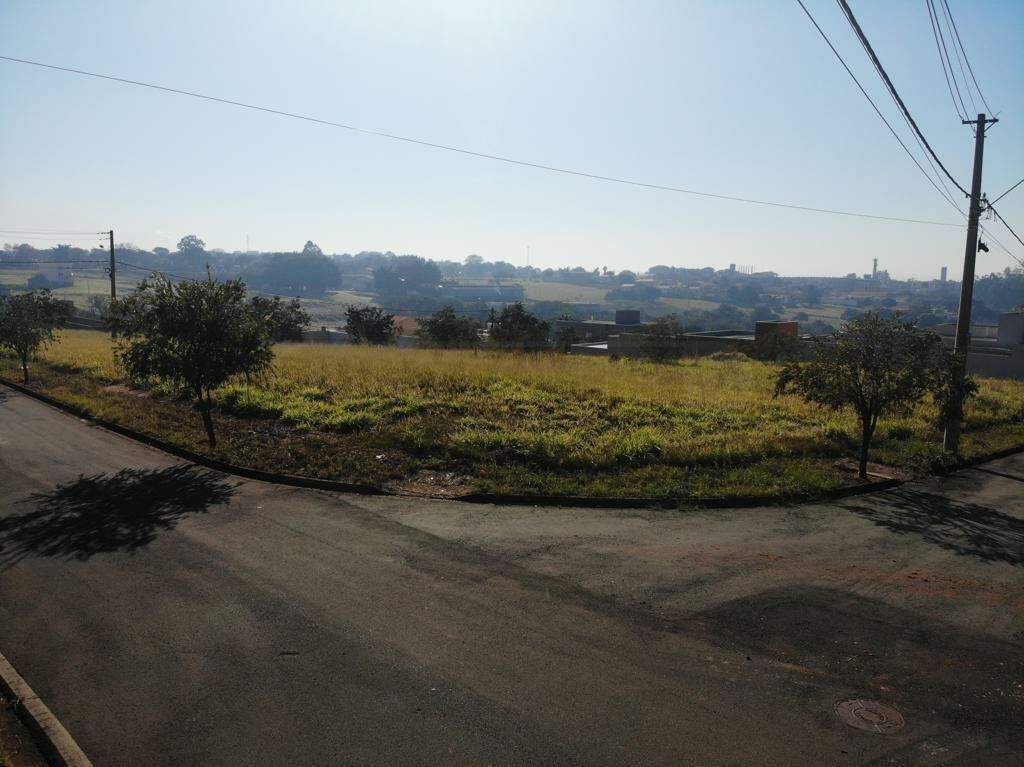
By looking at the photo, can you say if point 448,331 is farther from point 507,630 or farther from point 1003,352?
point 1003,352

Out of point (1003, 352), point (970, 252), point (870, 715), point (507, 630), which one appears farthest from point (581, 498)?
point (1003, 352)

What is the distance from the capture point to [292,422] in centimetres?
1662

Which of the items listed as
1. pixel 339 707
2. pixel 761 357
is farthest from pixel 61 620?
pixel 761 357

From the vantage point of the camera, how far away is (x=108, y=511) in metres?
10.5

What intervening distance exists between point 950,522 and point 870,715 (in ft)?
22.8

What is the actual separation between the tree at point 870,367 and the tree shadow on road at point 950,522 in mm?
1339

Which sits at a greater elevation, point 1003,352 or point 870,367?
point 870,367

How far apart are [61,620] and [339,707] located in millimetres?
3758

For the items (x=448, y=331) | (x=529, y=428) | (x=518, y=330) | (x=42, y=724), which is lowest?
(x=42, y=724)

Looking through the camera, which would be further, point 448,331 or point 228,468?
point 448,331

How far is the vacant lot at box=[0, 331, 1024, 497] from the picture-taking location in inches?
498

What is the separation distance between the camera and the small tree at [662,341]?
41.9 metres

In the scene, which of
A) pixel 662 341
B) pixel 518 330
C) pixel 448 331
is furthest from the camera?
pixel 518 330

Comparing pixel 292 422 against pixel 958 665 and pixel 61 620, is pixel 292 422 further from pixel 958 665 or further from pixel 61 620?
pixel 958 665
